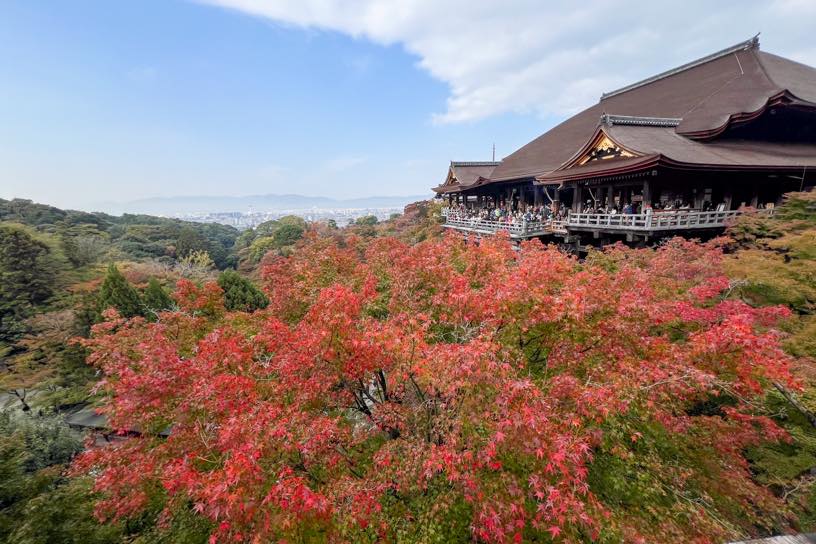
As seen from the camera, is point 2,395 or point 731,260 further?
point 2,395

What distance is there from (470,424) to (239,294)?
55.0ft

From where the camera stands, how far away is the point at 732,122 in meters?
15.5

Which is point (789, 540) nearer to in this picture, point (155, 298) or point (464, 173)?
point (155, 298)

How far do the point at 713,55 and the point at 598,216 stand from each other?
19.0 meters

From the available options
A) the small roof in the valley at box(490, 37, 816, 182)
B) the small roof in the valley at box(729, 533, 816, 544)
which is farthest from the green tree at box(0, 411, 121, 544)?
the small roof in the valley at box(490, 37, 816, 182)

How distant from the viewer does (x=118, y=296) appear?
622 inches

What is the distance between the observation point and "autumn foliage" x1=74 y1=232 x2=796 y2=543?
14.0ft

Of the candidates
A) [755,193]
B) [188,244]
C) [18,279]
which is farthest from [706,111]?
[188,244]

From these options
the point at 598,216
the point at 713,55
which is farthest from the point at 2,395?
the point at 713,55

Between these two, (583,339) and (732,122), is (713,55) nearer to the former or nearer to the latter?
(732,122)

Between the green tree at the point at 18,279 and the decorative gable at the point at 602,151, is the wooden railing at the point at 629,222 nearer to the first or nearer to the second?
the decorative gable at the point at 602,151

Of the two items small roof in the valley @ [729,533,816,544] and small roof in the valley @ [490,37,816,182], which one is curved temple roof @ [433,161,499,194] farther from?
small roof in the valley @ [729,533,816,544]

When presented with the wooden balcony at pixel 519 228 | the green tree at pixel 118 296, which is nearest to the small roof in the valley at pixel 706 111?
the wooden balcony at pixel 519 228

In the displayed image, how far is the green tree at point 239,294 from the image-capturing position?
17703mm
